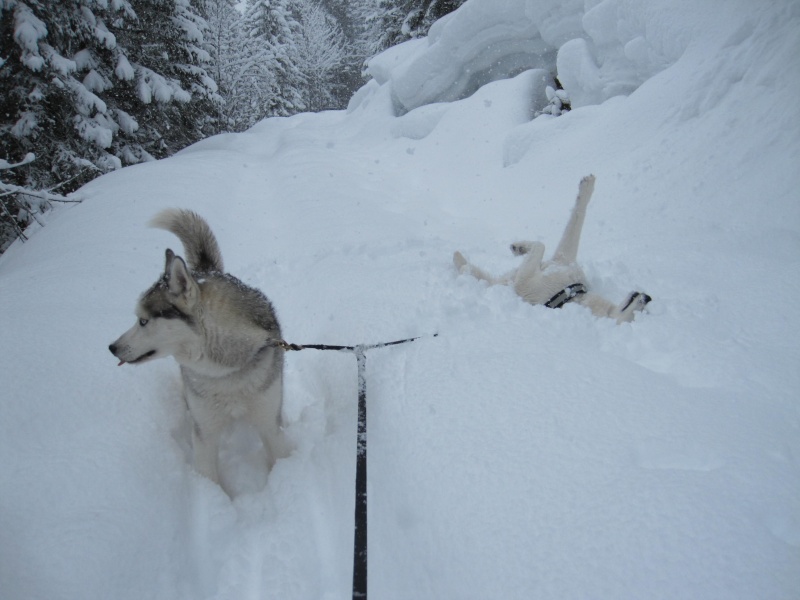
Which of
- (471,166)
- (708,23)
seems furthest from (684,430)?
(471,166)

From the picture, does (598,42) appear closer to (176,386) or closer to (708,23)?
(708,23)

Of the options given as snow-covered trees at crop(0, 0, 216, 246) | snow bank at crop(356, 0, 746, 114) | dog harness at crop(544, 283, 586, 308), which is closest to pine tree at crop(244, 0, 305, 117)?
snow bank at crop(356, 0, 746, 114)

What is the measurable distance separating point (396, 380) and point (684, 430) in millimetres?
1392

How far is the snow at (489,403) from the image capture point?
1.39 m

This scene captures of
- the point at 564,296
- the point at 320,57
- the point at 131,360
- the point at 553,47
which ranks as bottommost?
the point at 131,360

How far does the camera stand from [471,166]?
26.7 feet

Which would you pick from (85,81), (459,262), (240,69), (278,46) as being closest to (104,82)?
(85,81)

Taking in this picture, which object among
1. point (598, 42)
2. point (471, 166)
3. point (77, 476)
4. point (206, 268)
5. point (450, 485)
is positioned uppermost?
point (598, 42)

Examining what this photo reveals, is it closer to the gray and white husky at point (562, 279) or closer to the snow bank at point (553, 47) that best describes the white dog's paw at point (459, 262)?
the gray and white husky at point (562, 279)

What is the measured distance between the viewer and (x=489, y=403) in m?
2.01

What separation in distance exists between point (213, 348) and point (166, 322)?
25 centimetres

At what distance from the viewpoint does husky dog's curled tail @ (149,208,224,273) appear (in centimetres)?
249

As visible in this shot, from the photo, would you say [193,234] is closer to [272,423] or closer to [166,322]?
[166,322]

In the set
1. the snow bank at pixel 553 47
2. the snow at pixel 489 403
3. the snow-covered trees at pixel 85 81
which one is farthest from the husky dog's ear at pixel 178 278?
the snow bank at pixel 553 47
